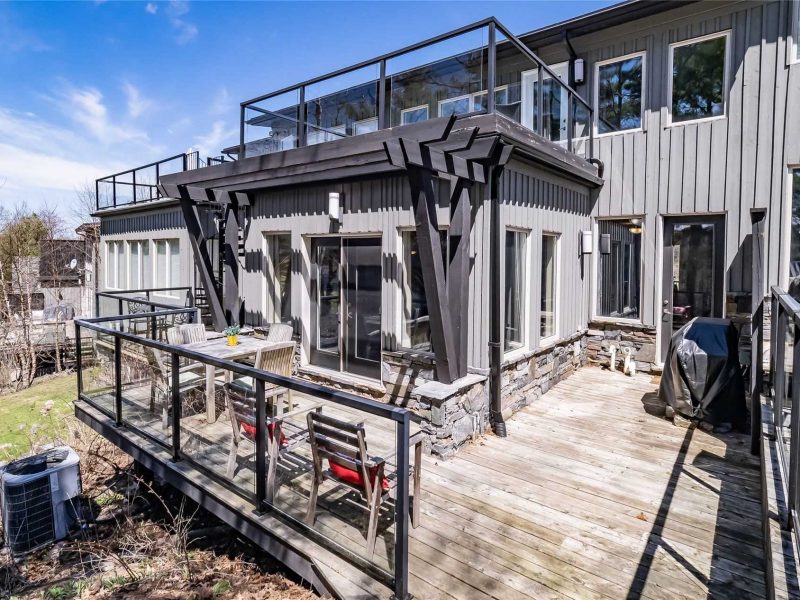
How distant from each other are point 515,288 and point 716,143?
3677 mm

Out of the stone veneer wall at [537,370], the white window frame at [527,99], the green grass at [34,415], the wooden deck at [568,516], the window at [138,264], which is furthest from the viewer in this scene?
the window at [138,264]

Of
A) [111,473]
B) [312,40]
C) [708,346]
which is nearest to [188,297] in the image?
[111,473]

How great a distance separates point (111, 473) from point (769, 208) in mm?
9600

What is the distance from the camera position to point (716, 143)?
21.2 ft

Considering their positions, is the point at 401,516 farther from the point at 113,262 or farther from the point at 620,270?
the point at 113,262

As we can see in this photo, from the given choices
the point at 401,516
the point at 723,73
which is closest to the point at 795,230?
the point at 723,73

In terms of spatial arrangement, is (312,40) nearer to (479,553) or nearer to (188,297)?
(188,297)

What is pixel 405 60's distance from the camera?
16.8ft

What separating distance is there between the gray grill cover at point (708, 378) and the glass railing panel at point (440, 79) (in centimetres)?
348

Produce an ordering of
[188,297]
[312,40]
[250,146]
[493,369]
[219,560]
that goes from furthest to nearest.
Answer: [188,297]
[312,40]
[250,146]
[493,369]
[219,560]

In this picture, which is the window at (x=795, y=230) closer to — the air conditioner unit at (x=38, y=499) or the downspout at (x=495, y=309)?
the downspout at (x=495, y=309)

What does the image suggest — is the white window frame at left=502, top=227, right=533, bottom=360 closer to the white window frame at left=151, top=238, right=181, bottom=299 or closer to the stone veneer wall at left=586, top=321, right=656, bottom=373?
the stone veneer wall at left=586, top=321, right=656, bottom=373

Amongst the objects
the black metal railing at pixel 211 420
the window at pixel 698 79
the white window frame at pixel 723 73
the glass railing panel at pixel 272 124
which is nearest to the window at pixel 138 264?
the glass railing panel at pixel 272 124

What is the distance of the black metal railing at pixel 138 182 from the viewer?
1128 cm
